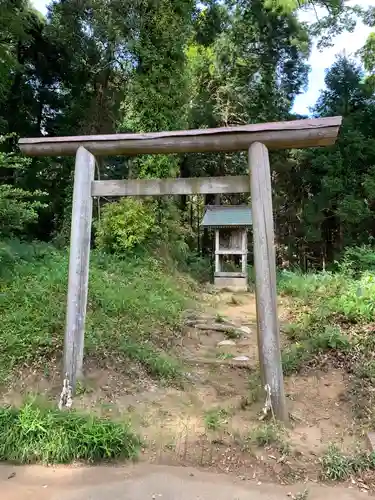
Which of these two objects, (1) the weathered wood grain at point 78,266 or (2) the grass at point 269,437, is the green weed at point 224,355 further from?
(1) the weathered wood grain at point 78,266

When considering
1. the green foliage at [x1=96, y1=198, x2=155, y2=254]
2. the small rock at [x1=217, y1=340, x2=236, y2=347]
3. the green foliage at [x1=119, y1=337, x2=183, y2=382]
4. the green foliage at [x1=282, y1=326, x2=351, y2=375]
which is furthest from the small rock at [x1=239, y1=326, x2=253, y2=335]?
the green foliage at [x1=96, y1=198, x2=155, y2=254]

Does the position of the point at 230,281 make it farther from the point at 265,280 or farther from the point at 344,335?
the point at 265,280

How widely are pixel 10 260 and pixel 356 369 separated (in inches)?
231

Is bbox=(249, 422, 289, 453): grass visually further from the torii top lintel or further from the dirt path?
the torii top lintel

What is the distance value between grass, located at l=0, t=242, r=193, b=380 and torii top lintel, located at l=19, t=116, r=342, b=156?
7.04 ft

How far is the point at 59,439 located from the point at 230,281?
8.30m

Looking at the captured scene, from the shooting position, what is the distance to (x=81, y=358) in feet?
14.6

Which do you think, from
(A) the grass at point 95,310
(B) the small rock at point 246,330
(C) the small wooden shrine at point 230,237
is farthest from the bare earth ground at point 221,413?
(C) the small wooden shrine at point 230,237

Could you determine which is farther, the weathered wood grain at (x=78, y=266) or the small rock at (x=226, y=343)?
the small rock at (x=226, y=343)

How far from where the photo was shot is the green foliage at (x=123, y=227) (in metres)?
9.38

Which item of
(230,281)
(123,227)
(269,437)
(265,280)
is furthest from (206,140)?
(230,281)

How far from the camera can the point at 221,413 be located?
4121 millimetres

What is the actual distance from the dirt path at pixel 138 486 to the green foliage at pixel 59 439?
108 mm

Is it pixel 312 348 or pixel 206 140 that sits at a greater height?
pixel 206 140
